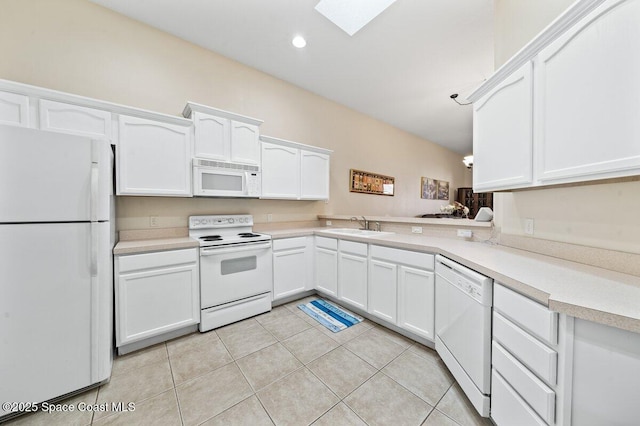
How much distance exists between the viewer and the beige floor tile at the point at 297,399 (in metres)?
1.36

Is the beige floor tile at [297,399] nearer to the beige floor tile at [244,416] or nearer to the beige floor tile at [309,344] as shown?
the beige floor tile at [244,416]

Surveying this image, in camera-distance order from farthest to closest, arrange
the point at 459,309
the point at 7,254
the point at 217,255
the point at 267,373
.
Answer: the point at 217,255
the point at 267,373
the point at 459,309
the point at 7,254

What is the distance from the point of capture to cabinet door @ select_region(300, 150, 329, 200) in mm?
3334

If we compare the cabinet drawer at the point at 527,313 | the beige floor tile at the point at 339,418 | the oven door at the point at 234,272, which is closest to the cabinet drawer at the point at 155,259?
the oven door at the point at 234,272

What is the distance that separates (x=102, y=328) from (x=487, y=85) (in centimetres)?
317

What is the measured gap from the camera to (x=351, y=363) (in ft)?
5.93

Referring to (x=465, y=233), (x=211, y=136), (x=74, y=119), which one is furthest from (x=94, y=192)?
(x=465, y=233)

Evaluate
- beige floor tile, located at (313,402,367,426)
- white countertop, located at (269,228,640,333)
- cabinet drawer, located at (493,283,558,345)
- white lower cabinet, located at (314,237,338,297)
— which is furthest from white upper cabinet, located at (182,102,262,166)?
cabinet drawer, located at (493,283,558,345)

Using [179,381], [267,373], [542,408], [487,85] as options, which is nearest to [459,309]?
[542,408]

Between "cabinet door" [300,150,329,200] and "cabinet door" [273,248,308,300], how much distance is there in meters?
0.90

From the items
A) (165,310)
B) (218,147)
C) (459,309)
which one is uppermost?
(218,147)

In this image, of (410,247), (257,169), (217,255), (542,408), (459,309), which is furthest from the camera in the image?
(257,169)

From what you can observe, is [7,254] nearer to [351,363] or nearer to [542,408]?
[351,363]

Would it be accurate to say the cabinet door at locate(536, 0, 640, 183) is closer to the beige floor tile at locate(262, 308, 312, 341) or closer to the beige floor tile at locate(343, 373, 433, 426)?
the beige floor tile at locate(343, 373, 433, 426)
